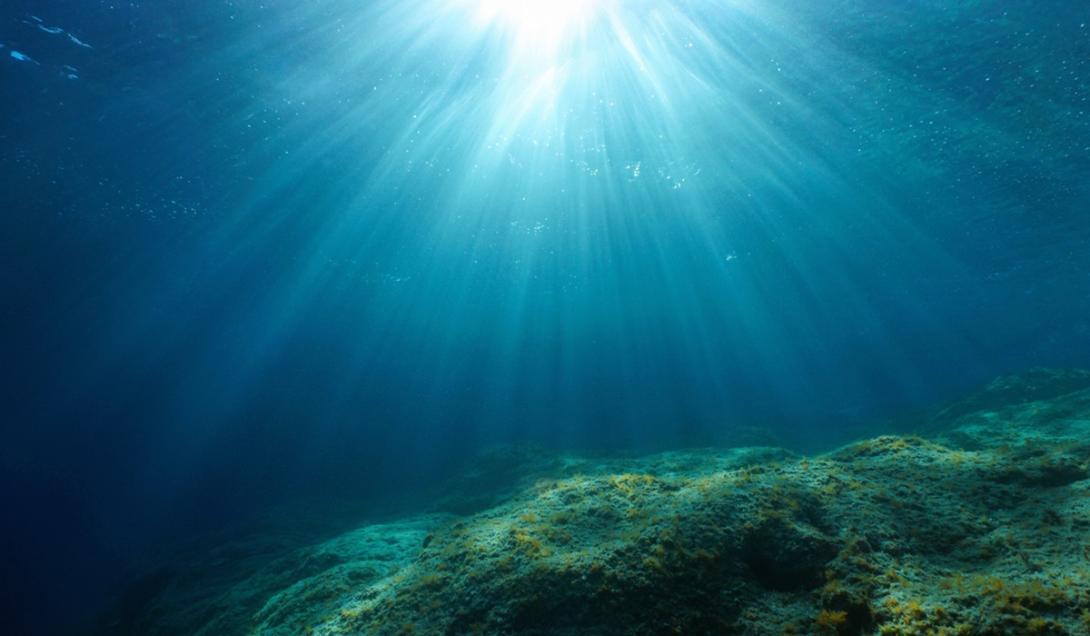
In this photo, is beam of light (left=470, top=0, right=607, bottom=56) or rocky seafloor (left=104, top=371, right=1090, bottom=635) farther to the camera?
beam of light (left=470, top=0, right=607, bottom=56)

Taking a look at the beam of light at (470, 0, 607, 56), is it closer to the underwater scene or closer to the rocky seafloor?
the underwater scene

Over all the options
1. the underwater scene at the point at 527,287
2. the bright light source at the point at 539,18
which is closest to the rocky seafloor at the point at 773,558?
the underwater scene at the point at 527,287

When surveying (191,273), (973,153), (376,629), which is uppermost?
(191,273)

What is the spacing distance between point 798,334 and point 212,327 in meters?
72.0

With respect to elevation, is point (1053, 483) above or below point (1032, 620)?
above

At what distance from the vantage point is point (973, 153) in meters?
16.4

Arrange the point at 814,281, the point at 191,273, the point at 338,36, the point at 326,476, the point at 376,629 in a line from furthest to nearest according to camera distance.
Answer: the point at 814,281 < the point at 326,476 < the point at 191,273 < the point at 338,36 < the point at 376,629

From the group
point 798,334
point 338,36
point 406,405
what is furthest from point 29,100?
point 798,334

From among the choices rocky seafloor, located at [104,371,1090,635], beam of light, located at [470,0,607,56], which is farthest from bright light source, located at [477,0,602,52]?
rocky seafloor, located at [104,371,1090,635]

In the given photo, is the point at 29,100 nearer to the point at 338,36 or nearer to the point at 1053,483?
the point at 338,36

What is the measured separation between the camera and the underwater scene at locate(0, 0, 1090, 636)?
305cm

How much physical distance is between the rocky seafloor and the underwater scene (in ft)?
0.09

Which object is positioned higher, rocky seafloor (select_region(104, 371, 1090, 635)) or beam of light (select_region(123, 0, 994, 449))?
beam of light (select_region(123, 0, 994, 449))

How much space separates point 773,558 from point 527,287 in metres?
35.4
